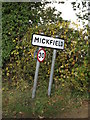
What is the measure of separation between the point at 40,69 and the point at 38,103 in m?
1.64

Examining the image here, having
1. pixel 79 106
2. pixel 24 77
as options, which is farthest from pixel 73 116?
pixel 24 77

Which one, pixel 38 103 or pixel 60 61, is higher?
pixel 60 61

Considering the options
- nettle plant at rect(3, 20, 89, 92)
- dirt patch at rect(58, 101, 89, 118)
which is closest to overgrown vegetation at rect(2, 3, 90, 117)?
nettle plant at rect(3, 20, 89, 92)

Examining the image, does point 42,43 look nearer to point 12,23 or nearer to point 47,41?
point 47,41

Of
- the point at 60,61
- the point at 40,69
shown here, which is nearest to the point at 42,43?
the point at 60,61

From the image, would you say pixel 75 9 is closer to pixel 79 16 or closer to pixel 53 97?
pixel 79 16

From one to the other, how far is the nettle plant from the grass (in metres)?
0.40

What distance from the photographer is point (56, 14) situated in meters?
9.43

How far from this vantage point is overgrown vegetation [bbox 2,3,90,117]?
627 centimetres

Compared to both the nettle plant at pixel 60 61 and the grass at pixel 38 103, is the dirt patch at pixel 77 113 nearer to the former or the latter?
the grass at pixel 38 103

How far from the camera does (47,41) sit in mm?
6426

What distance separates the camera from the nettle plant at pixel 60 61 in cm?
680

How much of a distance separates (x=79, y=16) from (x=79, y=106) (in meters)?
4.10

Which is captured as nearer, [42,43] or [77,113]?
[77,113]
